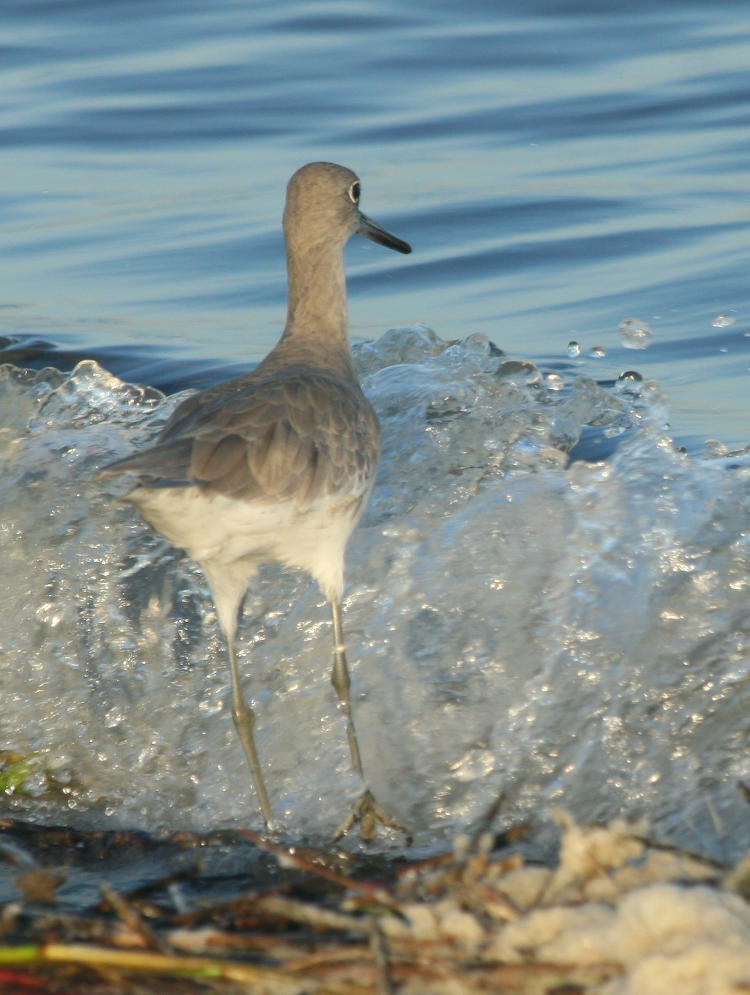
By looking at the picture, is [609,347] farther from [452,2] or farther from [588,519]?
[452,2]

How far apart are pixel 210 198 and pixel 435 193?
60.9 inches

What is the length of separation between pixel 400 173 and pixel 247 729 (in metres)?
6.40

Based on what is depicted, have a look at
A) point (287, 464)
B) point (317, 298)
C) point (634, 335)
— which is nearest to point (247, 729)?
point (287, 464)

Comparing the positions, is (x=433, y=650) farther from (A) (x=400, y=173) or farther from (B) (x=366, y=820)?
(A) (x=400, y=173)

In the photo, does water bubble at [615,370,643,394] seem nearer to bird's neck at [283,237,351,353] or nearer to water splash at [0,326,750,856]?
water splash at [0,326,750,856]

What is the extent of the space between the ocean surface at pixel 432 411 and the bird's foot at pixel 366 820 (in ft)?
0.29

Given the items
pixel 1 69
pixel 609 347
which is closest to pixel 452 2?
pixel 1 69

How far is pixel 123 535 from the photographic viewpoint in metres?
6.00

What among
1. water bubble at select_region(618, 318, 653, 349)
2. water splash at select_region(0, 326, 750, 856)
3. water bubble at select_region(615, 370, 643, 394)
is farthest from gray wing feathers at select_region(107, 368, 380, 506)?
water bubble at select_region(618, 318, 653, 349)

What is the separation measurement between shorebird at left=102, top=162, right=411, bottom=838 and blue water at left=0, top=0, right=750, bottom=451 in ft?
7.97

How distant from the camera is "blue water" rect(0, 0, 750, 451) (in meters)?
8.69

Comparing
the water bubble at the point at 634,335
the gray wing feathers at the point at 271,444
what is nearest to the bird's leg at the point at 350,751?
the gray wing feathers at the point at 271,444

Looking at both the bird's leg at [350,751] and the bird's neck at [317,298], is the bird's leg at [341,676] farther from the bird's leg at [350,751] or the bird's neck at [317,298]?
the bird's neck at [317,298]

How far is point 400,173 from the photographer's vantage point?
10.6m
